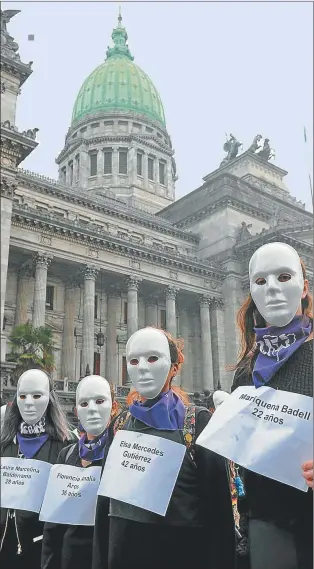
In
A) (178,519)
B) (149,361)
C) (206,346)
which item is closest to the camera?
(178,519)

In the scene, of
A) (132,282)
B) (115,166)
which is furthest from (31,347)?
(115,166)

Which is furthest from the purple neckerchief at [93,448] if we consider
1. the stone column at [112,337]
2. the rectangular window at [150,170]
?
the rectangular window at [150,170]

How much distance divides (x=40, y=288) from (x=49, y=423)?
25600mm

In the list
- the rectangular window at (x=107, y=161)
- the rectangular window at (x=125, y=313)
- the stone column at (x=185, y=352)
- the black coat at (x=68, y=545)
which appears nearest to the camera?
the black coat at (x=68, y=545)

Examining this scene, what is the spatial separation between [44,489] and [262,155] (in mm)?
48318

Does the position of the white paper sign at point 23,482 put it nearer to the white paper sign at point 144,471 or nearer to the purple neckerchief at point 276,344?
the white paper sign at point 144,471

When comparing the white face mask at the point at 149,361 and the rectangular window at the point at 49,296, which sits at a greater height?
the rectangular window at the point at 49,296

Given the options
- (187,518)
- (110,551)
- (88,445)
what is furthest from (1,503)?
(187,518)

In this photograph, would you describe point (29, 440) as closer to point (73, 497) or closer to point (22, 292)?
point (73, 497)

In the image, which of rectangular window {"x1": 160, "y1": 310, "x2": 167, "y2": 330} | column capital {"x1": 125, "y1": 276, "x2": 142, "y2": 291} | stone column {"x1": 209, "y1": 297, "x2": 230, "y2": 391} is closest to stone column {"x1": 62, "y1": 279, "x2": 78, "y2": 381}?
column capital {"x1": 125, "y1": 276, "x2": 142, "y2": 291}

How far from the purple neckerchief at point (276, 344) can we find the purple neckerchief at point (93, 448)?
2411 millimetres

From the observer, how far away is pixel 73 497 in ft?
18.0

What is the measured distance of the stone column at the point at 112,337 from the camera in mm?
35969

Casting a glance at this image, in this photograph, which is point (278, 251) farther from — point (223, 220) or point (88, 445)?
point (223, 220)
